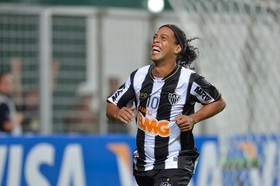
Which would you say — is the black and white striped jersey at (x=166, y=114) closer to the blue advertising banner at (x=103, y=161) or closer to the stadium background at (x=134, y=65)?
the blue advertising banner at (x=103, y=161)

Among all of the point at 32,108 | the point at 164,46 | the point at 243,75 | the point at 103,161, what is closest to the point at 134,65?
the point at 32,108

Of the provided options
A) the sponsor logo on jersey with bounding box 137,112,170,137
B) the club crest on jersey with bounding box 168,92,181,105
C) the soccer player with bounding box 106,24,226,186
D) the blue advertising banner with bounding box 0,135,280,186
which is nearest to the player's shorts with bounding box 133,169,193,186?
the soccer player with bounding box 106,24,226,186

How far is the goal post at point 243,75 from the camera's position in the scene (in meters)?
13.2

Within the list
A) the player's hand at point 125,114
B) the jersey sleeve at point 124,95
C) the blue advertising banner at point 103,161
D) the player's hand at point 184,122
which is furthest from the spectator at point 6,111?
the player's hand at point 184,122

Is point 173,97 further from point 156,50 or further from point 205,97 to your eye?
point 156,50

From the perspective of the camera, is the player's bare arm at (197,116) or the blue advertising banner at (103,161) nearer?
the player's bare arm at (197,116)

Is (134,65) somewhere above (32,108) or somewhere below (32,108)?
above

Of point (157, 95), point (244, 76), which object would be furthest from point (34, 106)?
point (157, 95)

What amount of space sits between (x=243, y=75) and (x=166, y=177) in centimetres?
533

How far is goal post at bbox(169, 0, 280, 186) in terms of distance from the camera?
43.3 feet

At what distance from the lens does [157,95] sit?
8.62 meters

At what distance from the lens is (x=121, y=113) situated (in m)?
8.49

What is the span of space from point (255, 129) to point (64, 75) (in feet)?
9.44

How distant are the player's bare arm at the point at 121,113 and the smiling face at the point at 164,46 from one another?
491mm
